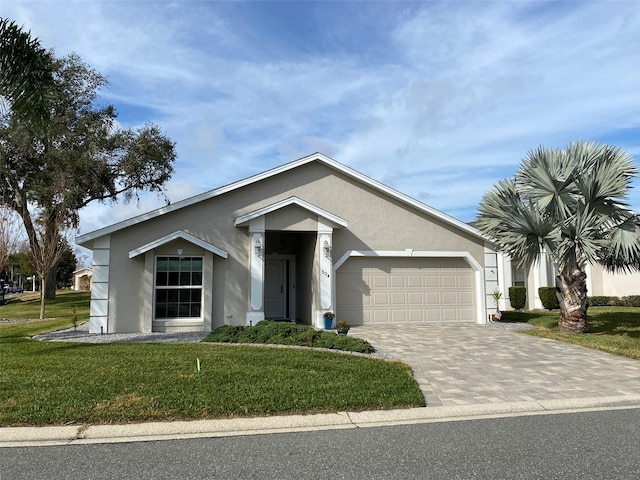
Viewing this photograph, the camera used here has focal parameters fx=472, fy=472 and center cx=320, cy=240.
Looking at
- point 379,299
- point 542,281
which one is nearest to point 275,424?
point 379,299

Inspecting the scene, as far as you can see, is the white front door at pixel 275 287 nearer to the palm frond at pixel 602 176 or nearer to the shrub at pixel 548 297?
the palm frond at pixel 602 176

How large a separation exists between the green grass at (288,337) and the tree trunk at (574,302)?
616 cm

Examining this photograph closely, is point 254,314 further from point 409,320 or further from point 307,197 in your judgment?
point 409,320

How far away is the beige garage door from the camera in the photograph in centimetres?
1546

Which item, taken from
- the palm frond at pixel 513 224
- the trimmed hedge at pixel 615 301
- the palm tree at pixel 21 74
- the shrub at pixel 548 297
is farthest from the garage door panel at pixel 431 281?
the trimmed hedge at pixel 615 301

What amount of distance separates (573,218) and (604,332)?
11.8 ft

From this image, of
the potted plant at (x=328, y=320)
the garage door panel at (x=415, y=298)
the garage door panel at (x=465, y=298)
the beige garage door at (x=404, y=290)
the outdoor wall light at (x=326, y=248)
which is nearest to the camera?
the potted plant at (x=328, y=320)

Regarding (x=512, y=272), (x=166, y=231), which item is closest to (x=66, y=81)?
(x=166, y=231)

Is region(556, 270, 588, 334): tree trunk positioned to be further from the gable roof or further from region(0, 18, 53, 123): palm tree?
region(0, 18, 53, 123): palm tree

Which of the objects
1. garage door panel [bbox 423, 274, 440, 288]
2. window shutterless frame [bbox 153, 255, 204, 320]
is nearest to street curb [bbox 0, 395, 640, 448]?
window shutterless frame [bbox 153, 255, 204, 320]

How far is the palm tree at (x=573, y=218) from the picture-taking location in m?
12.0

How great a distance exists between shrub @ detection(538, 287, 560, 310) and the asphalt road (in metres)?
17.6

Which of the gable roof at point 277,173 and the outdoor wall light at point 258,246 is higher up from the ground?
the gable roof at point 277,173

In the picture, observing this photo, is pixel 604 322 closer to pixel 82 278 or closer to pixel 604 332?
pixel 604 332
